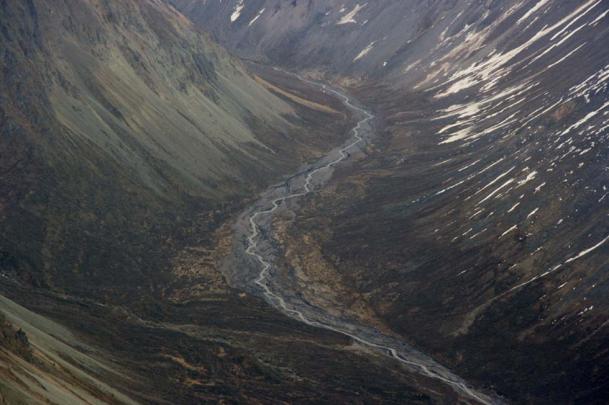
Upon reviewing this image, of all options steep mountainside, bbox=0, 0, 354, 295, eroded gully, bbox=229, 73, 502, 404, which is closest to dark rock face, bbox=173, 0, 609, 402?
eroded gully, bbox=229, 73, 502, 404

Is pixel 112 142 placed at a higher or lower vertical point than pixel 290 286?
higher

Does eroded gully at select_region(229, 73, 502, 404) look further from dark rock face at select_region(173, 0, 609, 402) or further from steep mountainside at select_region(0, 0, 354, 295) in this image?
steep mountainside at select_region(0, 0, 354, 295)

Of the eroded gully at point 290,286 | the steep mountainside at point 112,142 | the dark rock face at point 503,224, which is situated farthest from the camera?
the steep mountainside at point 112,142

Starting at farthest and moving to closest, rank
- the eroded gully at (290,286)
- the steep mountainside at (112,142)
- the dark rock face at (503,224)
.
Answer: the steep mountainside at (112,142), the eroded gully at (290,286), the dark rock face at (503,224)

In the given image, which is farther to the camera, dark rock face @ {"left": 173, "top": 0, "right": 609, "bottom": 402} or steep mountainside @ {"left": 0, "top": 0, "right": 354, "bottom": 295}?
steep mountainside @ {"left": 0, "top": 0, "right": 354, "bottom": 295}

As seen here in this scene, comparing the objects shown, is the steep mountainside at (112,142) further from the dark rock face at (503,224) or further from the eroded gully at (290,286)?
the dark rock face at (503,224)

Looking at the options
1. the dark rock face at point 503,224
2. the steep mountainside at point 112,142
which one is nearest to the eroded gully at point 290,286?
the dark rock face at point 503,224

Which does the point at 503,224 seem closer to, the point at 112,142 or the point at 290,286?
the point at 290,286

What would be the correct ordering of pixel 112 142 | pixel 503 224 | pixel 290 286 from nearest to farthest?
pixel 503 224
pixel 290 286
pixel 112 142

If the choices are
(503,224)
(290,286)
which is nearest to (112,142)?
(290,286)
